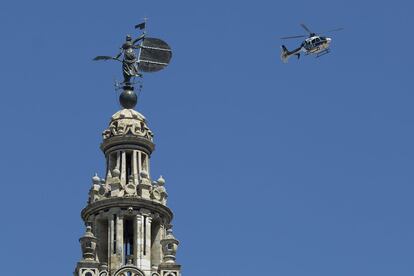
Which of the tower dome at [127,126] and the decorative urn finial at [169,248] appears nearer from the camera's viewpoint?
the decorative urn finial at [169,248]

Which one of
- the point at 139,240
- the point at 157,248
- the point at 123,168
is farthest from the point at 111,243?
the point at 123,168

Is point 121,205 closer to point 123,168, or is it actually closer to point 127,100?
point 123,168

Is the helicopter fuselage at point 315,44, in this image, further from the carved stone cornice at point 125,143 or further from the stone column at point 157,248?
the stone column at point 157,248

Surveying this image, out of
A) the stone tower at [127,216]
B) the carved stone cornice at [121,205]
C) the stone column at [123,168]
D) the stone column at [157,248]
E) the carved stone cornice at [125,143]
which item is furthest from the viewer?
the carved stone cornice at [125,143]

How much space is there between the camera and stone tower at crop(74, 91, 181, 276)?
74.9 metres

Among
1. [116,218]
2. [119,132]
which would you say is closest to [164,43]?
[119,132]

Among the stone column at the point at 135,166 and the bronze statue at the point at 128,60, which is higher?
the bronze statue at the point at 128,60

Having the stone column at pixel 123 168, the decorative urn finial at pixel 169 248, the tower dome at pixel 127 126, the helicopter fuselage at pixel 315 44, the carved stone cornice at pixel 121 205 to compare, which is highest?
the helicopter fuselage at pixel 315 44

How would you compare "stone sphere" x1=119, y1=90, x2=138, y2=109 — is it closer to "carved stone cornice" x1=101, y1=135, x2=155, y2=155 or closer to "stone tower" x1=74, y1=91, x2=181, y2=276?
"stone tower" x1=74, y1=91, x2=181, y2=276

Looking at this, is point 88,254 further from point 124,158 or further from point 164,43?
point 164,43

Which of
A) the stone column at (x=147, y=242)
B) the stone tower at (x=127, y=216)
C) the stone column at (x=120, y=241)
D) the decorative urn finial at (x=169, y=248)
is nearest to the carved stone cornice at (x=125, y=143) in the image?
the stone tower at (x=127, y=216)

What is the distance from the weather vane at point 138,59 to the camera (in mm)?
82312

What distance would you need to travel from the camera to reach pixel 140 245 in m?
75.6

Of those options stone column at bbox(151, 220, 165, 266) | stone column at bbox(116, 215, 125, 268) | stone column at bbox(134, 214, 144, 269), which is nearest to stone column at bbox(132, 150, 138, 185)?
stone column at bbox(134, 214, 144, 269)
